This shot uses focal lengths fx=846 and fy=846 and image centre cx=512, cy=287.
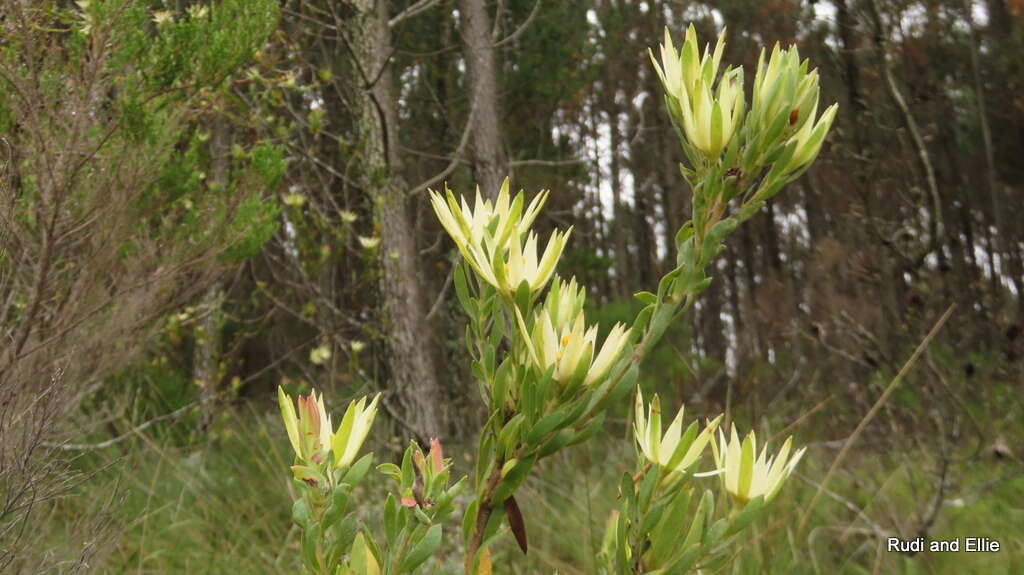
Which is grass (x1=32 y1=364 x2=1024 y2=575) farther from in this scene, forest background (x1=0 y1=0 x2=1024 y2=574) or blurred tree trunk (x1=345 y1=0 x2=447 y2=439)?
blurred tree trunk (x1=345 y1=0 x2=447 y2=439)

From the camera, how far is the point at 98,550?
1798mm

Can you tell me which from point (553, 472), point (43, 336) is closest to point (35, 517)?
point (43, 336)

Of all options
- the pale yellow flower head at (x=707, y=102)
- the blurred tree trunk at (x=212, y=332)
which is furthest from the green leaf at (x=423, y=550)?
the blurred tree trunk at (x=212, y=332)

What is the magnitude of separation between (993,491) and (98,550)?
3940mm

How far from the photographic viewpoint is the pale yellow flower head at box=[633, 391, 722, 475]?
2.29ft

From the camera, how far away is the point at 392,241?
455cm

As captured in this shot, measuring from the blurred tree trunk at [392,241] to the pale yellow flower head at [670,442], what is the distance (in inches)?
145

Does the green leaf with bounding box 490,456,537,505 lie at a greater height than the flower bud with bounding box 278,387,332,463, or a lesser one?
lesser

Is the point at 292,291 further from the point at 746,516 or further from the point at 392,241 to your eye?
the point at 746,516

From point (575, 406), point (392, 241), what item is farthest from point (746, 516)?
point (392, 241)

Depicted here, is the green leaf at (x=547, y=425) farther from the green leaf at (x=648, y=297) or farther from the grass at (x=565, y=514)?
the grass at (x=565, y=514)

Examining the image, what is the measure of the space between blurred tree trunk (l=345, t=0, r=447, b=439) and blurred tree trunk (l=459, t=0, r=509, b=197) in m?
1.33

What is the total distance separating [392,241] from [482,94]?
6.35ft

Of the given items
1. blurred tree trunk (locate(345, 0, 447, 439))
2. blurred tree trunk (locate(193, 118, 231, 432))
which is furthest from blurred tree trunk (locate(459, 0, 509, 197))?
blurred tree trunk (locate(193, 118, 231, 432))
